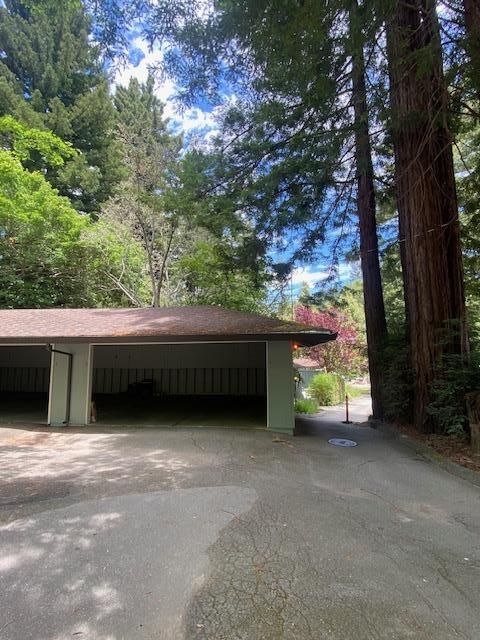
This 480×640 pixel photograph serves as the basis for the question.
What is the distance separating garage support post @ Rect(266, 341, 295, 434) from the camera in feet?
30.6

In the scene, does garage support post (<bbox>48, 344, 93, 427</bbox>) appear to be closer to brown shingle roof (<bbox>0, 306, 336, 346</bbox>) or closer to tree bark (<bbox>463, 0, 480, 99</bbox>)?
brown shingle roof (<bbox>0, 306, 336, 346</bbox>)

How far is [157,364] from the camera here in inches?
665

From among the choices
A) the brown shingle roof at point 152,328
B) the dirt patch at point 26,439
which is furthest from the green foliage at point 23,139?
the dirt patch at point 26,439

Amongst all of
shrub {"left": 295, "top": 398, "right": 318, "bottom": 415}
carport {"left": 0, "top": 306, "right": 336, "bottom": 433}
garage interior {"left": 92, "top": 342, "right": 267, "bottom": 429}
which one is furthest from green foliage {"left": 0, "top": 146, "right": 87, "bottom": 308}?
shrub {"left": 295, "top": 398, "right": 318, "bottom": 415}

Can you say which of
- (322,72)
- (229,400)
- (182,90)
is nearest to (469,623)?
(322,72)

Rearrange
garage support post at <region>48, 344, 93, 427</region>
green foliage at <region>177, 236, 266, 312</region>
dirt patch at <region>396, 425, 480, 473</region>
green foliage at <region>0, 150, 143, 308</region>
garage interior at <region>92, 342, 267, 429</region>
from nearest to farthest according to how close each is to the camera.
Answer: dirt patch at <region>396, 425, 480, 473</region> < garage support post at <region>48, 344, 93, 427</region> < garage interior at <region>92, 342, 267, 429</region> < green foliage at <region>0, 150, 143, 308</region> < green foliage at <region>177, 236, 266, 312</region>

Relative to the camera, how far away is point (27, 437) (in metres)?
8.55

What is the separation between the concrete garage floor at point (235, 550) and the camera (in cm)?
250

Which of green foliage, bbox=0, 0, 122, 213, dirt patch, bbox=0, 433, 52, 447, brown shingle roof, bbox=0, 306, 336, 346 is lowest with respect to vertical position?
dirt patch, bbox=0, 433, 52, 447

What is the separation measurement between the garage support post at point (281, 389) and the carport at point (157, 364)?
0.08 feet

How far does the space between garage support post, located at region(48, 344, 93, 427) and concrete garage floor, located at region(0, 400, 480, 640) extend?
11.5 feet

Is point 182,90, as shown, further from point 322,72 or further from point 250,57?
point 322,72

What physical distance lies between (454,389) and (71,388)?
8.72 metres

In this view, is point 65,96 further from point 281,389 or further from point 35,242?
point 281,389
